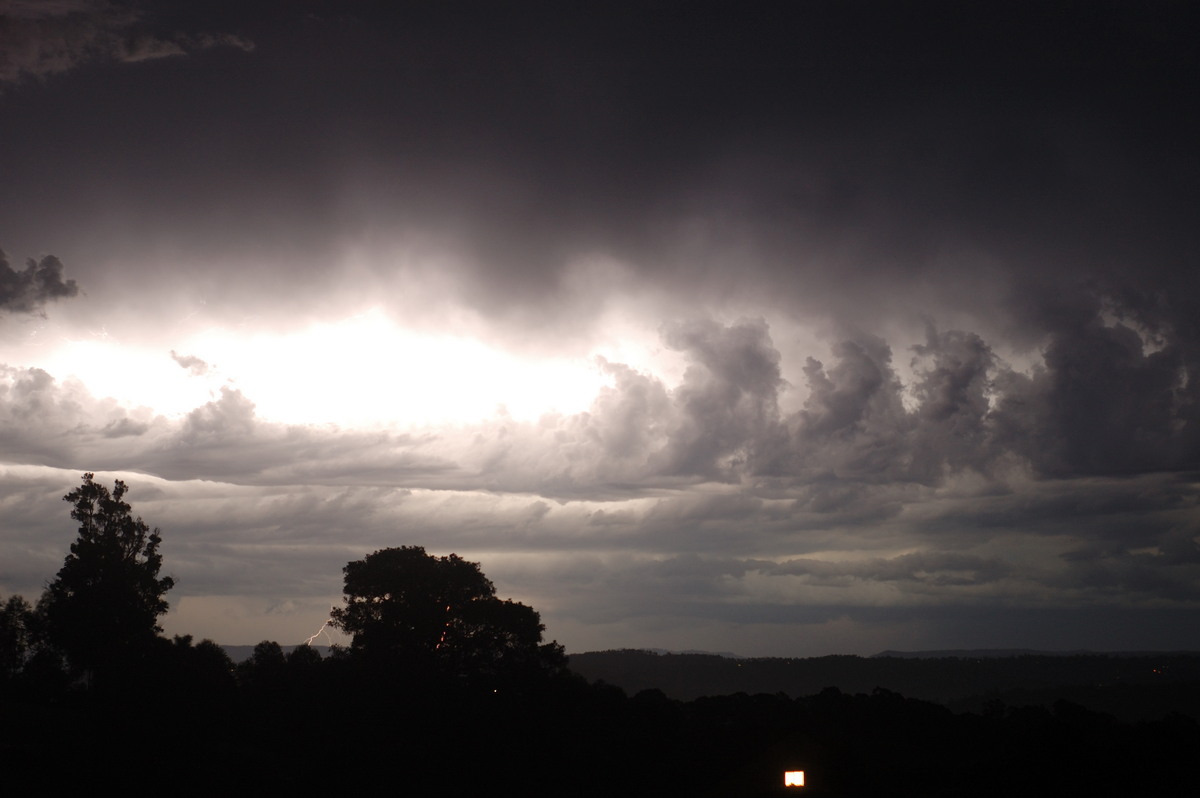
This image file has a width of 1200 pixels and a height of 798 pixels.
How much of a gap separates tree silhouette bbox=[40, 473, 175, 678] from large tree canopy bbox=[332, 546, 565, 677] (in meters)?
14.4

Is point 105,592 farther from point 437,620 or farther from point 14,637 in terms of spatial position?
point 437,620

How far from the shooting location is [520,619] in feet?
232

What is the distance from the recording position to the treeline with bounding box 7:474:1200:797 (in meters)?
51.2

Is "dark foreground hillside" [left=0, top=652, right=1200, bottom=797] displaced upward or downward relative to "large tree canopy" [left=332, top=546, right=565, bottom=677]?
downward

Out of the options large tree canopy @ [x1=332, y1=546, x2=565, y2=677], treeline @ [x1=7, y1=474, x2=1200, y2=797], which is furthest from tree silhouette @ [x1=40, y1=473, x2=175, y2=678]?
large tree canopy @ [x1=332, y1=546, x2=565, y2=677]

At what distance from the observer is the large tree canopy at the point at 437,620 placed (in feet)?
226

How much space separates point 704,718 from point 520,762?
689 inches

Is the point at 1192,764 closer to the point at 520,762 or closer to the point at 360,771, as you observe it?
the point at 520,762

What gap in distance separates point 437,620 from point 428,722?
10.1 metres

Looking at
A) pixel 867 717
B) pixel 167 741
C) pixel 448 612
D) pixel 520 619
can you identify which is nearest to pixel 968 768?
pixel 867 717

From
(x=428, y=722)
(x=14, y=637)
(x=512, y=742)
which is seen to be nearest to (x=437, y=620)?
(x=428, y=722)

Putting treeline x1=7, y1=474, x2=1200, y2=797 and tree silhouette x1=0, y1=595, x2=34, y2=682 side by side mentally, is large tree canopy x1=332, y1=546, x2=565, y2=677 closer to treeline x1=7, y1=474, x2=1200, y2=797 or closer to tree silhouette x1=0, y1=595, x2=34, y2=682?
treeline x1=7, y1=474, x2=1200, y2=797

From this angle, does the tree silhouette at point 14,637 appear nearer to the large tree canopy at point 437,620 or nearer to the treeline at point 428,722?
the treeline at point 428,722

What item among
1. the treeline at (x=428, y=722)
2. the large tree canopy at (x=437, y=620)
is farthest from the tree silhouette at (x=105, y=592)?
the large tree canopy at (x=437, y=620)
